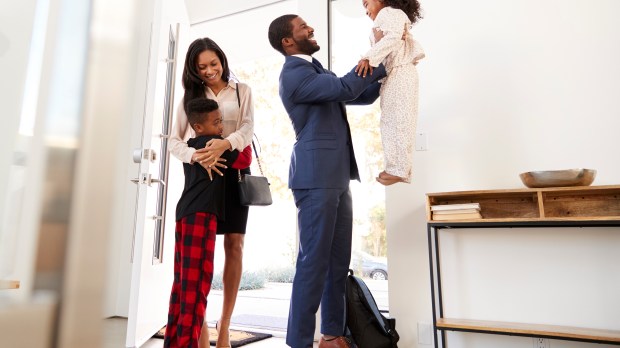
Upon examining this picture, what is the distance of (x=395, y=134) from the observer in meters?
1.52

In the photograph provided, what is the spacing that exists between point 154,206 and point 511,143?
182 centimetres

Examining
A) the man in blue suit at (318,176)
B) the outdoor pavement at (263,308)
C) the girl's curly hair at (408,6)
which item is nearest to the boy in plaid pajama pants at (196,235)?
the man in blue suit at (318,176)

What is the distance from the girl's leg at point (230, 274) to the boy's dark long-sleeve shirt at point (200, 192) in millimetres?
186

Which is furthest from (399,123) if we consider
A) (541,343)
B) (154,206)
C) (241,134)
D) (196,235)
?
(154,206)

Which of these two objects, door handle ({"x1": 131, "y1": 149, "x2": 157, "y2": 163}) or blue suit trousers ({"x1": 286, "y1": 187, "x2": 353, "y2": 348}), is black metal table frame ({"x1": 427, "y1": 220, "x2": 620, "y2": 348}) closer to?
blue suit trousers ({"x1": 286, "y1": 187, "x2": 353, "y2": 348})

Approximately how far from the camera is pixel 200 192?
141cm

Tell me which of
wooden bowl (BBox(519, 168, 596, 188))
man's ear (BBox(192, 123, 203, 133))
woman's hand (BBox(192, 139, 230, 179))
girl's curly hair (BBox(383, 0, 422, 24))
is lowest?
wooden bowl (BBox(519, 168, 596, 188))

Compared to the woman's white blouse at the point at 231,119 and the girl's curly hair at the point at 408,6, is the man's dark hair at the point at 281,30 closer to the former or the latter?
the woman's white blouse at the point at 231,119

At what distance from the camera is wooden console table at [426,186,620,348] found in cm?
150

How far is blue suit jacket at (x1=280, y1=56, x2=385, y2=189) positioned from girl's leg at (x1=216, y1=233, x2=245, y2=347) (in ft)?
1.12

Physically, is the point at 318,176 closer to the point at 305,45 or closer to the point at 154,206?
the point at 305,45

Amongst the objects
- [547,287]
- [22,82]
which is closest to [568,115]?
[547,287]

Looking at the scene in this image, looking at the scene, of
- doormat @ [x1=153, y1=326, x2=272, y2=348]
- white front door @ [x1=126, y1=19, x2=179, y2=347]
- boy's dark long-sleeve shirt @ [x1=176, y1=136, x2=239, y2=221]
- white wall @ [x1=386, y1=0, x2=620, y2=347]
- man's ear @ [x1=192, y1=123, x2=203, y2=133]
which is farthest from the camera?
doormat @ [x1=153, y1=326, x2=272, y2=348]

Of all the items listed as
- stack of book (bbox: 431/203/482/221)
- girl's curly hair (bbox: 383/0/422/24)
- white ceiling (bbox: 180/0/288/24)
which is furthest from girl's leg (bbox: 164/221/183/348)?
white ceiling (bbox: 180/0/288/24)
